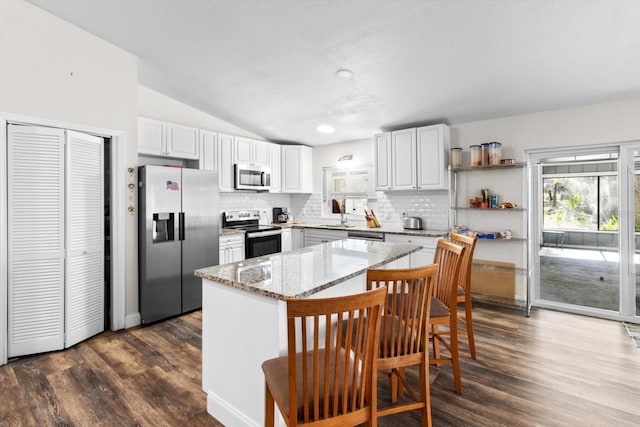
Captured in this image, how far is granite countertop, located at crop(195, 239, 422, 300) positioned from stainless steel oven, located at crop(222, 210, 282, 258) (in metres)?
2.17

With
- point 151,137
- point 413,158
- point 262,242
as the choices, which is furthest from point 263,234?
point 413,158

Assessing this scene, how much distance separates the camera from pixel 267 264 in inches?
85.0

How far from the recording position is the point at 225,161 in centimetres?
485

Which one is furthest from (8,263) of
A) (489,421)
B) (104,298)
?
(489,421)

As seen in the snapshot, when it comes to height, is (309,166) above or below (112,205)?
above

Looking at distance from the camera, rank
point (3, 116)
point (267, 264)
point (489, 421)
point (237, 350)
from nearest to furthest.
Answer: point (237, 350)
point (489, 421)
point (267, 264)
point (3, 116)

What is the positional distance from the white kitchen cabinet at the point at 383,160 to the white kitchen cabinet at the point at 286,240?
1.68m

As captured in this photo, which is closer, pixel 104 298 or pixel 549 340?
pixel 549 340

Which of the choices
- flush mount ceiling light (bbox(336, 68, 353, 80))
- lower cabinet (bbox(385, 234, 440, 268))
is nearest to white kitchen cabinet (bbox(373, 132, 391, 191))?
lower cabinet (bbox(385, 234, 440, 268))

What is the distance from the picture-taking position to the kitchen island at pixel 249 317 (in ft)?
5.23

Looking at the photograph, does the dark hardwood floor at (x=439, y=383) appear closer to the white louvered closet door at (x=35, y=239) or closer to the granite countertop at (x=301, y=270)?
the white louvered closet door at (x=35, y=239)

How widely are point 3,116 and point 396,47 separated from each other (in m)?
3.37

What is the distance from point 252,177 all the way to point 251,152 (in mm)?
426

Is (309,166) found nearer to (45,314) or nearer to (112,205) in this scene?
(112,205)
